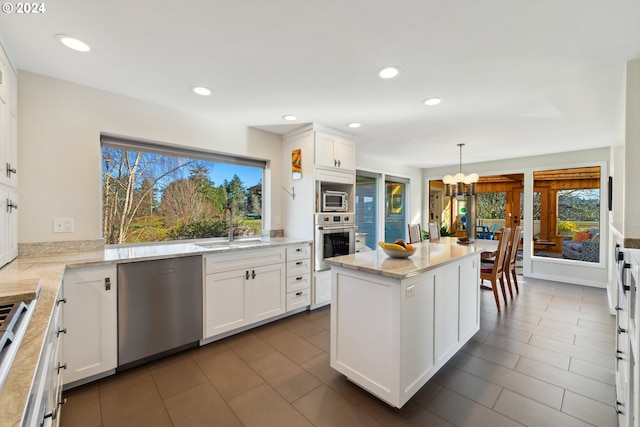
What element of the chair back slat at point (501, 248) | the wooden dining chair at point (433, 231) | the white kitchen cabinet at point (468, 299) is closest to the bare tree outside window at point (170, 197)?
the white kitchen cabinet at point (468, 299)

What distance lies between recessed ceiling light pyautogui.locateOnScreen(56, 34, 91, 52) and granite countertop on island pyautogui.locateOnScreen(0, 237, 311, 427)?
1452mm

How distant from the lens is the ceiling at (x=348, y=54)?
1.45 meters

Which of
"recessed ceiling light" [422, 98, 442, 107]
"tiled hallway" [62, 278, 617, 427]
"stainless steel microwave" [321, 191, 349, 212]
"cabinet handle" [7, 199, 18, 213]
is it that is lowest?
"tiled hallway" [62, 278, 617, 427]

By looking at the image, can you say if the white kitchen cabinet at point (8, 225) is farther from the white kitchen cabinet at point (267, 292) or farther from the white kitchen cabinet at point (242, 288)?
the white kitchen cabinet at point (267, 292)

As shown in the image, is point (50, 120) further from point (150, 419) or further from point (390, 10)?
point (390, 10)

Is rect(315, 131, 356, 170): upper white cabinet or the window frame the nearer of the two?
the window frame

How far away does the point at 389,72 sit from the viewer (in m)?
2.08

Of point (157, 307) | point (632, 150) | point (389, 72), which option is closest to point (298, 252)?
point (157, 307)

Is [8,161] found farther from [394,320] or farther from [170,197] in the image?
[394,320]

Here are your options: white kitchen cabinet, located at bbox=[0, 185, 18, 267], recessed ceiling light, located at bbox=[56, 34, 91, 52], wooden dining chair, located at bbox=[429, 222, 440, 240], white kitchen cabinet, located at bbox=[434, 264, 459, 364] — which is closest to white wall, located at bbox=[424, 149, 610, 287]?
wooden dining chair, located at bbox=[429, 222, 440, 240]

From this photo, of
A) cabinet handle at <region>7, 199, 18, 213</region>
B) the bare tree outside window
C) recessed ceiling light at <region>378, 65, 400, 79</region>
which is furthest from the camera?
the bare tree outside window

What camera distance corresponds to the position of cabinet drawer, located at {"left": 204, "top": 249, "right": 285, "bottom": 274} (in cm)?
256

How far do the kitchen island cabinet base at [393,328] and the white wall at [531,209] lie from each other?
4024 mm

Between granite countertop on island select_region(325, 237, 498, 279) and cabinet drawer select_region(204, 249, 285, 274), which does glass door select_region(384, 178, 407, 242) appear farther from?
granite countertop on island select_region(325, 237, 498, 279)
